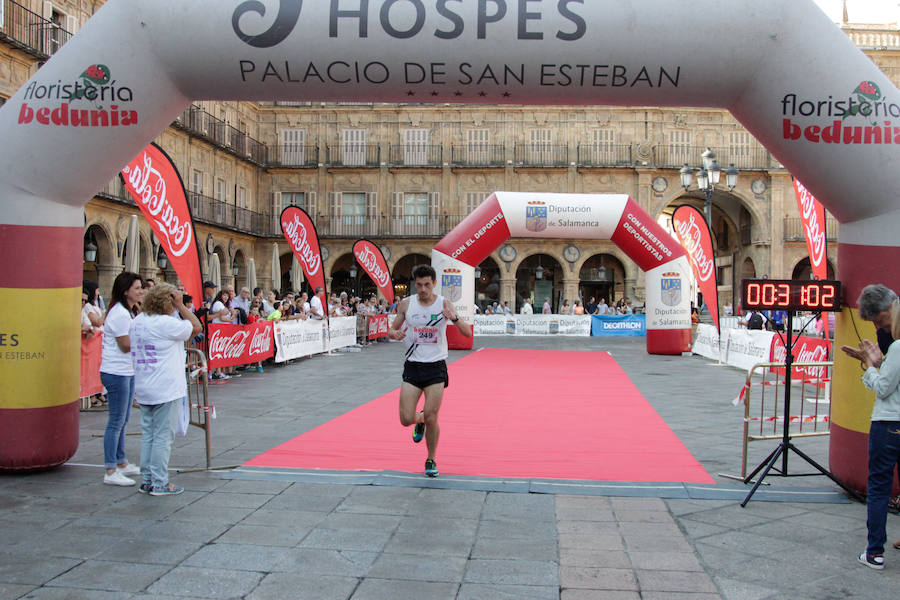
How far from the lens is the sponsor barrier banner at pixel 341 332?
57.8 ft

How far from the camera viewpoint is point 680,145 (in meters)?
33.5

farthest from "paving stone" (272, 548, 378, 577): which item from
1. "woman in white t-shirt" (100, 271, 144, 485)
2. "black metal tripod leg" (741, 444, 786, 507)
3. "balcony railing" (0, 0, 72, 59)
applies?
"balcony railing" (0, 0, 72, 59)

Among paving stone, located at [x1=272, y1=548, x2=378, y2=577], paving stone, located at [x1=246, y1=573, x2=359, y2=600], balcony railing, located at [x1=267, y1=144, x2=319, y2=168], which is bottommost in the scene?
paving stone, located at [x1=246, y1=573, x2=359, y2=600]

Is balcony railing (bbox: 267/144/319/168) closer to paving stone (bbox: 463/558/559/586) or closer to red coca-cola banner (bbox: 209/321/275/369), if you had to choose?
red coca-cola banner (bbox: 209/321/275/369)

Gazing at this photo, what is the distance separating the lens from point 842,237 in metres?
5.39

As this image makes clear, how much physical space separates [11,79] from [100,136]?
1600 cm

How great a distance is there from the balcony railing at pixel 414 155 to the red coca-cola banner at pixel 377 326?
13.2 metres

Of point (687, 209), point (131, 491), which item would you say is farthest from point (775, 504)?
point (687, 209)

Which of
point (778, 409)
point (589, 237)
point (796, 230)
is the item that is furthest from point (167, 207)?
point (796, 230)

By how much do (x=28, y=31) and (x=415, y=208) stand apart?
60.1ft

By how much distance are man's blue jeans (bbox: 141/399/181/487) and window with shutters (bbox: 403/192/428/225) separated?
97.4ft

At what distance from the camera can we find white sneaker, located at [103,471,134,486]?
209 inches

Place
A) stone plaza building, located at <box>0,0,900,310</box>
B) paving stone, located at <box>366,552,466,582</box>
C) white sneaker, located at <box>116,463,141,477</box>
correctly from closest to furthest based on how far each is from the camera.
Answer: paving stone, located at <box>366,552,466,582</box> < white sneaker, located at <box>116,463,141,477</box> < stone plaza building, located at <box>0,0,900,310</box>

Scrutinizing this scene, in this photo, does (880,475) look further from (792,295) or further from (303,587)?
(303,587)
